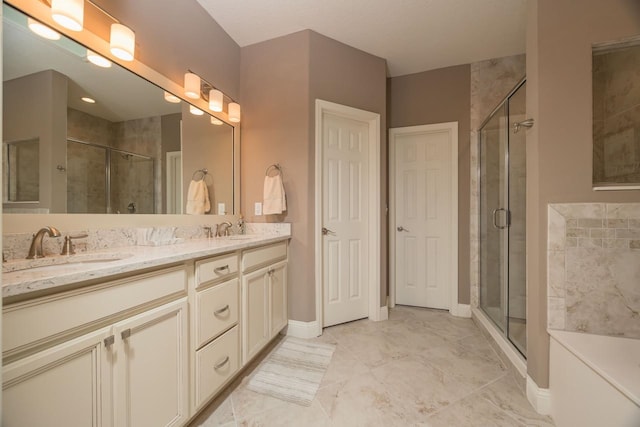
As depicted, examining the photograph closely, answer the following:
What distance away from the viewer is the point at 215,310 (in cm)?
144

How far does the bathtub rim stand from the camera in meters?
1.06

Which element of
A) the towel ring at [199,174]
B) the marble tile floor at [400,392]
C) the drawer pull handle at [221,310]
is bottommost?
the marble tile floor at [400,392]

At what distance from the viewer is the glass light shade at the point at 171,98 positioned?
1.85m

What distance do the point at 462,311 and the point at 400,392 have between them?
1.59m

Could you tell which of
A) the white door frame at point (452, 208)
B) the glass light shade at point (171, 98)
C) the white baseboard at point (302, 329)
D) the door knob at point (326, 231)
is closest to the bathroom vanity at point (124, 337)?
the white baseboard at point (302, 329)

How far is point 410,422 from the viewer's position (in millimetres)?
1419

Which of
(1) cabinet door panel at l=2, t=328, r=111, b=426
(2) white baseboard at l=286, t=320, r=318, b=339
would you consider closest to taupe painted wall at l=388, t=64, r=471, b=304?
(2) white baseboard at l=286, t=320, r=318, b=339

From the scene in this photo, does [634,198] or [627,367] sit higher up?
[634,198]

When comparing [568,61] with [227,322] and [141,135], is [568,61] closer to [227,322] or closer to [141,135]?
[227,322]

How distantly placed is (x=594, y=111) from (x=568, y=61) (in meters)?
0.31

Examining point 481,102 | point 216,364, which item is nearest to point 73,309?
point 216,364

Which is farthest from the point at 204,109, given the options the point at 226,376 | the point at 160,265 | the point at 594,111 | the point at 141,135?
the point at 594,111

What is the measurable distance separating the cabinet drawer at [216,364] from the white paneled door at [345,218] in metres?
1.09

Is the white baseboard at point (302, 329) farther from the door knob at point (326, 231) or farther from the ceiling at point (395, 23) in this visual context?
the ceiling at point (395, 23)
